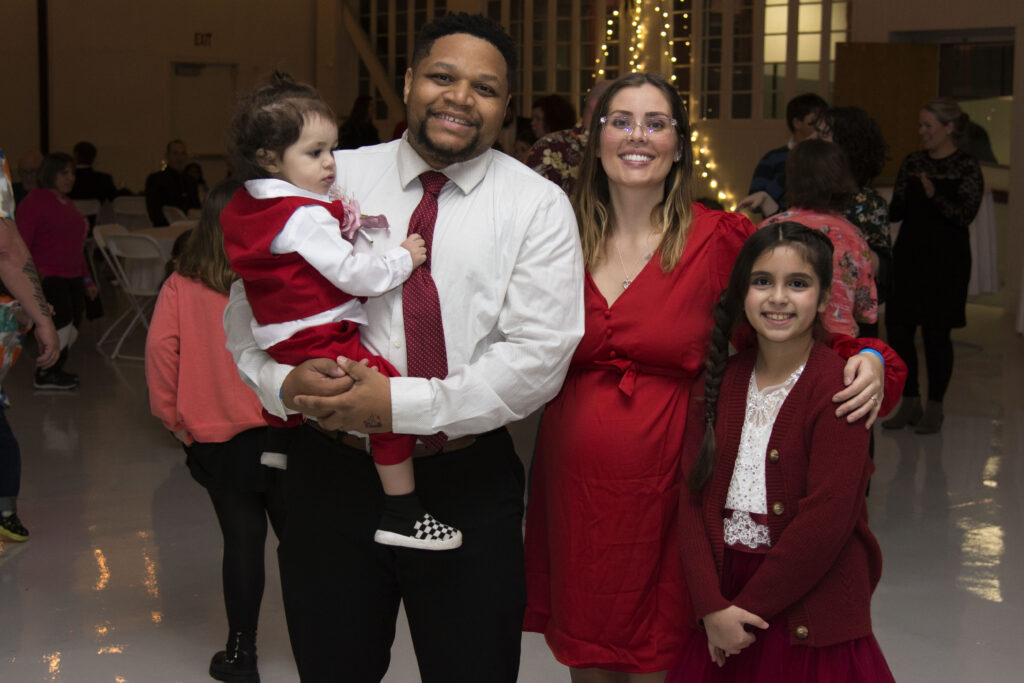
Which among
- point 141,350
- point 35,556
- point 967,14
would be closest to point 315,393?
point 35,556

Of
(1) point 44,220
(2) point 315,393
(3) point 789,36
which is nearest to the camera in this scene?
(2) point 315,393

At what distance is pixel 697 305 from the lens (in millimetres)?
2336

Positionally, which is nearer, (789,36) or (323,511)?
(323,511)

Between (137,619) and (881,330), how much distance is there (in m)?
7.77

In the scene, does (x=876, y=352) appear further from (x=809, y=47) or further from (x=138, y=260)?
(x=809, y=47)

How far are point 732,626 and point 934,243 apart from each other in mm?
4348

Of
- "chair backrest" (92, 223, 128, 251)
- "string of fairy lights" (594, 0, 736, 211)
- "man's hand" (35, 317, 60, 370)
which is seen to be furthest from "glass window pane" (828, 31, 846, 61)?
"man's hand" (35, 317, 60, 370)

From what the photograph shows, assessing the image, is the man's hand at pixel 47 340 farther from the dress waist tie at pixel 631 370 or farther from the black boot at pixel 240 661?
the dress waist tie at pixel 631 370

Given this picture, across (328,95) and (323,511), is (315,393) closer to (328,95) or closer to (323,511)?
(323,511)

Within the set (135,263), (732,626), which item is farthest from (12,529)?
(135,263)

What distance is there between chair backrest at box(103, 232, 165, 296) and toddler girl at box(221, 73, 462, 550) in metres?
6.17

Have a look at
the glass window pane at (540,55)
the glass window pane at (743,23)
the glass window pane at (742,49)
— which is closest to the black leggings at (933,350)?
the glass window pane at (742,49)

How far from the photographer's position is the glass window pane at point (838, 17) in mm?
10945

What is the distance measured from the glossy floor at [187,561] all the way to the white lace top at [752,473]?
1.32m
